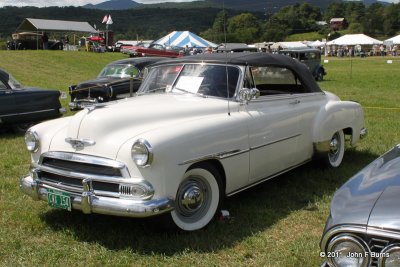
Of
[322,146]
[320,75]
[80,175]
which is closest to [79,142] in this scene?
[80,175]

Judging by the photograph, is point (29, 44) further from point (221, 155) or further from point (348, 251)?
point (348, 251)

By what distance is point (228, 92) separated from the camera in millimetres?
4727

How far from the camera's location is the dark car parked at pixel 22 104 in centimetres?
844

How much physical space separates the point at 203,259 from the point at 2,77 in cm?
642

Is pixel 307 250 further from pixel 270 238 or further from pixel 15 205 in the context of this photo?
pixel 15 205

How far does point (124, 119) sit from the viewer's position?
4.01 meters

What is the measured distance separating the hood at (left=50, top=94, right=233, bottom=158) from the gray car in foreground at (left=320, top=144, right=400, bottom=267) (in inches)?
77.6

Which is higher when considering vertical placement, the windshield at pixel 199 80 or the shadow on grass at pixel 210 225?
the windshield at pixel 199 80

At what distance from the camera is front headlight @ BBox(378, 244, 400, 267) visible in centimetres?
196

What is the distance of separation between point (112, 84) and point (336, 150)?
6603mm

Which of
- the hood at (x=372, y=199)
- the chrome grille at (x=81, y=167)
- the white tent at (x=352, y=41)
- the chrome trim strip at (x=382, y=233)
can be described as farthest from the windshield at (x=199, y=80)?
the white tent at (x=352, y=41)

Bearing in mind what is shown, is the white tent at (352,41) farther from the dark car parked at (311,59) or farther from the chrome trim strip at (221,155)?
the chrome trim strip at (221,155)

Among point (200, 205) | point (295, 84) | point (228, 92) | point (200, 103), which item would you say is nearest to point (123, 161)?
point (200, 205)

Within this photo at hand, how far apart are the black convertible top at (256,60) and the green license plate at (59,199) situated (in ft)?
6.65
